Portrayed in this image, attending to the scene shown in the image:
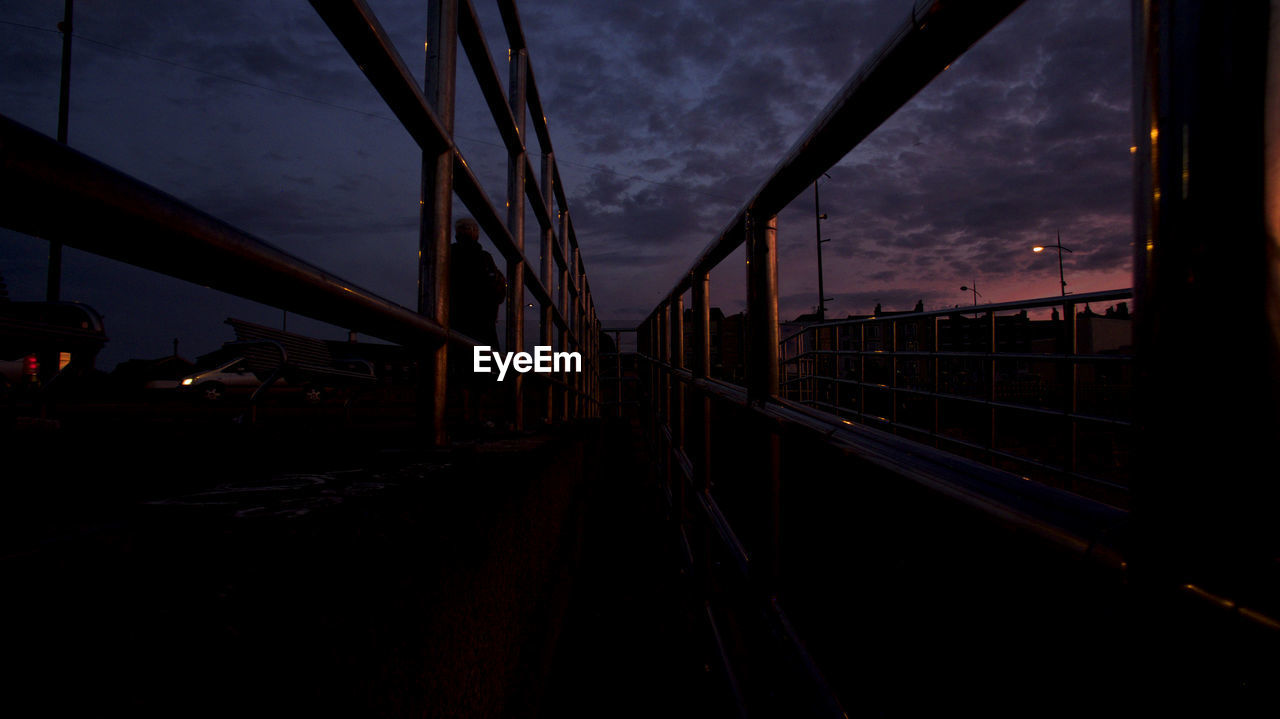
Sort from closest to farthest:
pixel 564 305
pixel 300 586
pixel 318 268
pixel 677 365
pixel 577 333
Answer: pixel 300 586 < pixel 318 268 < pixel 677 365 < pixel 564 305 < pixel 577 333

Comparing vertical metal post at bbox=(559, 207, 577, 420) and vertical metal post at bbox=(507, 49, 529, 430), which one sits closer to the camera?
vertical metal post at bbox=(507, 49, 529, 430)

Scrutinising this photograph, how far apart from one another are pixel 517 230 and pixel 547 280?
999 millimetres

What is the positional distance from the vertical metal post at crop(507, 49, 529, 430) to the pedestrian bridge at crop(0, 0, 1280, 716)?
2.07ft

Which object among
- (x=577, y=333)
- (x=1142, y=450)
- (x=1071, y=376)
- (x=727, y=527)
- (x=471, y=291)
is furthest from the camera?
(x=577, y=333)

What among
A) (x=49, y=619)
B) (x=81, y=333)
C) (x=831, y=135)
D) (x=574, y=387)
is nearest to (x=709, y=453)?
(x=831, y=135)

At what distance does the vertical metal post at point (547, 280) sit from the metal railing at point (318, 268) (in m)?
0.73

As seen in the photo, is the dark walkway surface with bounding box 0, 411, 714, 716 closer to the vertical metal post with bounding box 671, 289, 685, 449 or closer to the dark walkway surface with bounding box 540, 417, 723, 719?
the dark walkway surface with bounding box 540, 417, 723, 719

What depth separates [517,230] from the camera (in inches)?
96.9

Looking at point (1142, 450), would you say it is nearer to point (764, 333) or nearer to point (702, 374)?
point (764, 333)

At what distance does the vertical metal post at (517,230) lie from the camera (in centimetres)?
215

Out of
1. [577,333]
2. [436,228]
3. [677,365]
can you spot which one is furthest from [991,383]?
[436,228]

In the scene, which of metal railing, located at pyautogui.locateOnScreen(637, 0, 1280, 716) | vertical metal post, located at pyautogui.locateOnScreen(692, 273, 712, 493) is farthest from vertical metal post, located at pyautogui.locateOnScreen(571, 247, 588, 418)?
metal railing, located at pyautogui.locateOnScreen(637, 0, 1280, 716)

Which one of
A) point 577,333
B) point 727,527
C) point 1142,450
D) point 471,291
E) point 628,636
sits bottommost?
point 628,636

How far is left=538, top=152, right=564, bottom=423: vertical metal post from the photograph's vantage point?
2.98 m
